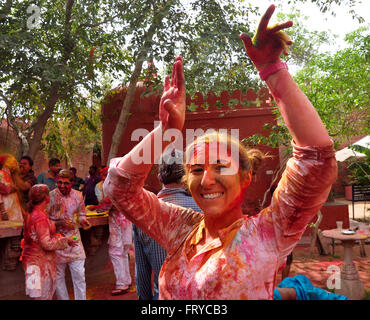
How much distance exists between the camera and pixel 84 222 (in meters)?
4.76

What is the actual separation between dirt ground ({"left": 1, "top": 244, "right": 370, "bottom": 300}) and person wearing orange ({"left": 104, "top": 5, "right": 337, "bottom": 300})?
4.28 meters

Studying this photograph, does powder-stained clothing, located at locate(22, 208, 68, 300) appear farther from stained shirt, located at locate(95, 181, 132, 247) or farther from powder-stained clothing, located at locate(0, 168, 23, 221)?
stained shirt, located at locate(95, 181, 132, 247)

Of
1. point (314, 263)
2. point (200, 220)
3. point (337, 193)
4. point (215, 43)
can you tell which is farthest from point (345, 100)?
point (337, 193)

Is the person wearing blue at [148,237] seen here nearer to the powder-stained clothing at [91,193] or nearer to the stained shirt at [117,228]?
the stained shirt at [117,228]

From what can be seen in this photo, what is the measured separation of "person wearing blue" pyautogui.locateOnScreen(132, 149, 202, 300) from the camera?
2.43 metres

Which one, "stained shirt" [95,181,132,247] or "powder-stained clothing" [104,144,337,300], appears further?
"stained shirt" [95,181,132,247]

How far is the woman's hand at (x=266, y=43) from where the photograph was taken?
1.18 m

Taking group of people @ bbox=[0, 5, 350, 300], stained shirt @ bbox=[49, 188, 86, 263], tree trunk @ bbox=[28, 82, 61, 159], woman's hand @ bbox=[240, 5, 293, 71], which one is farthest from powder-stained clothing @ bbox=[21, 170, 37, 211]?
woman's hand @ bbox=[240, 5, 293, 71]

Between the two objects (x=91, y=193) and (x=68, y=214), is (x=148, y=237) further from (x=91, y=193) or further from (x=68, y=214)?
(x=91, y=193)

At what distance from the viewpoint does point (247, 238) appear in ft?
4.35

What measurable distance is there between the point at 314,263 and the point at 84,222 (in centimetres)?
466

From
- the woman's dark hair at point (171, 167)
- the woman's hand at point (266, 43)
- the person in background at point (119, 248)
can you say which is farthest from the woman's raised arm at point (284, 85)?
the person in background at point (119, 248)

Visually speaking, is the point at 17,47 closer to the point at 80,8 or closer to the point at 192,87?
the point at 80,8

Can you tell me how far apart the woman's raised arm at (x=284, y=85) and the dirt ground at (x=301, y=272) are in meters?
4.77
